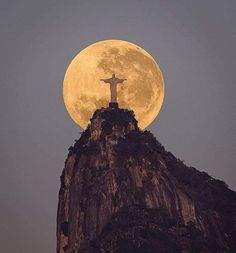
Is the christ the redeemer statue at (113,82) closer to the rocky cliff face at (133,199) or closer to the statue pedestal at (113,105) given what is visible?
the statue pedestal at (113,105)

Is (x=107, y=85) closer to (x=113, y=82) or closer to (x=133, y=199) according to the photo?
(x=113, y=82)

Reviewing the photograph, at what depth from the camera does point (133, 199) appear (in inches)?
2032

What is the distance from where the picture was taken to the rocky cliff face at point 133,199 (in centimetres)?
4741

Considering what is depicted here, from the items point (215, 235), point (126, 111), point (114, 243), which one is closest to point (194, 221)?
point (215, 235)

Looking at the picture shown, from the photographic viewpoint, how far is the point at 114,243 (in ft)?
150

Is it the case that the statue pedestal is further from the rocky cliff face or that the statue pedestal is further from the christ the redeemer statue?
the christ the redeemer statue

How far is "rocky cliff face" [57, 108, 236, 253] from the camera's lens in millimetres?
47406

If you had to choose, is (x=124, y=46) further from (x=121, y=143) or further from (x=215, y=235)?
A: (x=215, y=235)

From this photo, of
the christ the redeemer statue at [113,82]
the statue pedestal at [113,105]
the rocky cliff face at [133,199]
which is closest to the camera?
the rocky cliff face at [133,199]

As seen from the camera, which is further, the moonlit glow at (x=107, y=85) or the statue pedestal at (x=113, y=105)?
the moonlit glow at (x=107, y=85)

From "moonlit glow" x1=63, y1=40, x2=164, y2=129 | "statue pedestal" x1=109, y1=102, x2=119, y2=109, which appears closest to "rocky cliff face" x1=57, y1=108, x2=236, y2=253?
"statue pedestal" x1=109, y1=102, x2=119, y2=109

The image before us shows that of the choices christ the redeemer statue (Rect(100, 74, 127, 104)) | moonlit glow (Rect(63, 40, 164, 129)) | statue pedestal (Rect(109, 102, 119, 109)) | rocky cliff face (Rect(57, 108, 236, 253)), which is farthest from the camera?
moonlit glow (Rect(63, 40, 164, 129))

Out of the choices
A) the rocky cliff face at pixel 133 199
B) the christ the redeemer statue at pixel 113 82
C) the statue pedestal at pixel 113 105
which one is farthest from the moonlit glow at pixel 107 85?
the rocky cliff face at pixel 133 199

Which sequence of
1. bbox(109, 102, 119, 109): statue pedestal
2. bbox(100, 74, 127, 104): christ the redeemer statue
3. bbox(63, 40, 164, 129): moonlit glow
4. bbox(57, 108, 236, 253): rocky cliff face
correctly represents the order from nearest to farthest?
1. bbox(57, 108, 236, 253): rocky cliff face
2. bbox(100, 74, 127, 104): christ the redeemer statue
3. bbox(109, 102, 119, 109): statue pedestal
4. bbox(63, 40, 164, 129): moonlit glow
